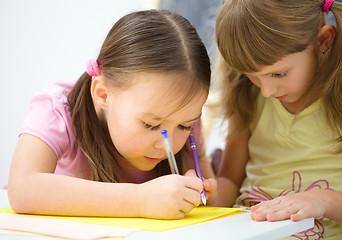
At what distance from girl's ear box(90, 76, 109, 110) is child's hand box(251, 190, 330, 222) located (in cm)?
38


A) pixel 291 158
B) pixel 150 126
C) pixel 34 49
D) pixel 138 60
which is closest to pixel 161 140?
pixel 150 126

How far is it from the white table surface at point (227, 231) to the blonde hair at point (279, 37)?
380 millimetres

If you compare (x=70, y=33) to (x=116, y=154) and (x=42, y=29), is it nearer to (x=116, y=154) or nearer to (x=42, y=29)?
(x=42, y=29)

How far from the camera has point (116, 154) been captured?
103 centimetres

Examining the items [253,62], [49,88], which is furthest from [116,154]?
[253,62]

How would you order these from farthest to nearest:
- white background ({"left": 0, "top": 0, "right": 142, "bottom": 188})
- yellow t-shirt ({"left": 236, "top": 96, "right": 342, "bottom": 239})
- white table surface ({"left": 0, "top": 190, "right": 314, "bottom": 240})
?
white background ({"left": 0, "top": 0, "right": 142, "bottom": 188})
yellow t-shirt ({"left": 236, "top": 96, "right": 342, "bottom": 239})
white table surface ({"left": 0, "top": 190, "right": 314, "bottom": 240})

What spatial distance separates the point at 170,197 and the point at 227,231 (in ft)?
0.43

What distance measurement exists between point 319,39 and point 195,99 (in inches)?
13.5

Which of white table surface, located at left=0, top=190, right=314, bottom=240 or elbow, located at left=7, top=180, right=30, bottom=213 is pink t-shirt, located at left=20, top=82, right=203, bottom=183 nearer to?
elbow, located at left=7, top=180, right=30, bottom=213

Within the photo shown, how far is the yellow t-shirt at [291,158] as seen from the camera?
3.45 ft

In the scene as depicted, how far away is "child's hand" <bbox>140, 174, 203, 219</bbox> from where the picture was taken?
28.5 inches

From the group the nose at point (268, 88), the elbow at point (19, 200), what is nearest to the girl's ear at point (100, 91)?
the elbow at point (19, 200)

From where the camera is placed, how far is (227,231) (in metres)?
0.63

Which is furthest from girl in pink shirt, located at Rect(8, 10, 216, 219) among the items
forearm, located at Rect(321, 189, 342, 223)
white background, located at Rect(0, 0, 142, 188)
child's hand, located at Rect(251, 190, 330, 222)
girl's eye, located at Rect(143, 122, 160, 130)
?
white background, located at Rect(0, 0, 142, 188)
